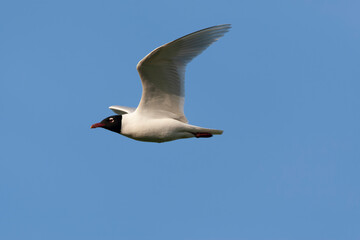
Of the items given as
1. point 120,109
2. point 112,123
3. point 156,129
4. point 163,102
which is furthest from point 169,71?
point 120,109

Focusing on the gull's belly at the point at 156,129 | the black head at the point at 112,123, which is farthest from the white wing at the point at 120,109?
the gull's belly at the point at 156,129

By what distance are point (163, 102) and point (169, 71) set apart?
0.97m

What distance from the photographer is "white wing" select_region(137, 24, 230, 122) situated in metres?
13.2

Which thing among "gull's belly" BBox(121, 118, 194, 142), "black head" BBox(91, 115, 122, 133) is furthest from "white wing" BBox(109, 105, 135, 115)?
"gull's belly" BBox(121, 118, 194, 142)

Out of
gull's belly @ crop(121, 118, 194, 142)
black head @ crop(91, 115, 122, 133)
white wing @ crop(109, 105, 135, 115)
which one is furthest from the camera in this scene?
white wing @ crop(109, 105, 135, 115)

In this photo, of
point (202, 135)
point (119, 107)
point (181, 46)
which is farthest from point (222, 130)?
point (119, 107)

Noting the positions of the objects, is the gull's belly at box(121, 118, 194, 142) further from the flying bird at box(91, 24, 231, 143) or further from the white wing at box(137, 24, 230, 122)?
the white wing at box(137, 24, 230, 122)

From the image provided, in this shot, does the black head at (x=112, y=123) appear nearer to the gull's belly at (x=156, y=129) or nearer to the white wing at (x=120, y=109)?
the gull's belly at (x=156, y=129)

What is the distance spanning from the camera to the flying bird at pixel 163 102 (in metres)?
13.5

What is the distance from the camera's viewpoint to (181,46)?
13367 millimetres

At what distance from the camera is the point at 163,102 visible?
47.4ft

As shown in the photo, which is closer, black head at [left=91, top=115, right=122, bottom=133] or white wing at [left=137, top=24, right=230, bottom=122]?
white wing at [left=137, top=24, right=230, bottom=122]

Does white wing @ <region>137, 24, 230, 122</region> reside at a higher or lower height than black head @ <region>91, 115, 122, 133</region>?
higher

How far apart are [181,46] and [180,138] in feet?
7.98
